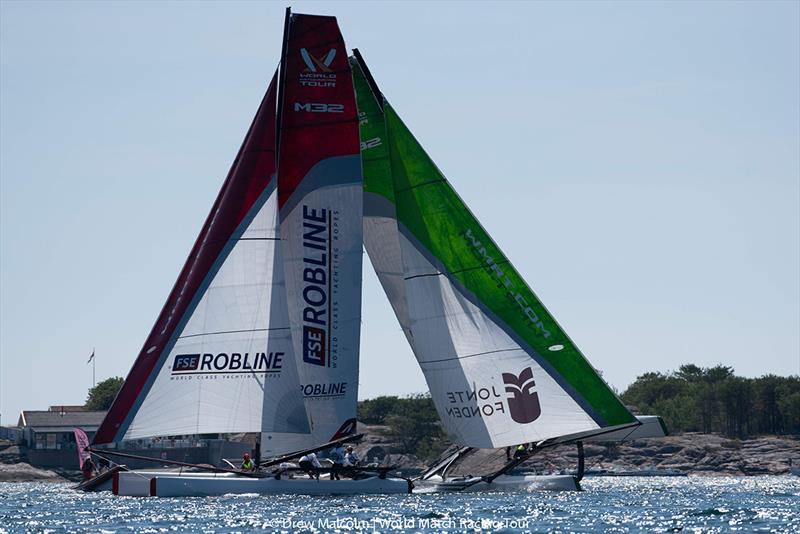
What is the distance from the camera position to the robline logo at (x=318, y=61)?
4094 centimetres

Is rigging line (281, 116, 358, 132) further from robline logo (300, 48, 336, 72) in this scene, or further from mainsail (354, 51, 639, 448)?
mainsail (354, 51, 639, 448)

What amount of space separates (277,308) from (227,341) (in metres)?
1.91

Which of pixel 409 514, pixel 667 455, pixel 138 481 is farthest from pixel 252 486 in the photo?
pixel 667 455

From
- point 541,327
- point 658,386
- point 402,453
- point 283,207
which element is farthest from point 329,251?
point 658,386

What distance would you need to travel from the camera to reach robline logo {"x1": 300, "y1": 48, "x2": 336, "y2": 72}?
134 feet

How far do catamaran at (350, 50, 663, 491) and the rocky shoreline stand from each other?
1941 inches

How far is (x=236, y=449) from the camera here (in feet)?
271

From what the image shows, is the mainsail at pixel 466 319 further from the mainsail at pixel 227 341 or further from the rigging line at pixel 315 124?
the mainsail at pixel 227 341

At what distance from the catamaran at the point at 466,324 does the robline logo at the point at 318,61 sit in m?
4.17

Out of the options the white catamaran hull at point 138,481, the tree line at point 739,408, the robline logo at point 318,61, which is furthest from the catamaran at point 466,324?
the tree line at point 739,408

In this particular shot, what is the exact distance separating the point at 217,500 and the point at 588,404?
1298 centimetres

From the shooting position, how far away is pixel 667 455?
103625 millimetres

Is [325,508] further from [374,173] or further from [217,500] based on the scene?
[374,173]

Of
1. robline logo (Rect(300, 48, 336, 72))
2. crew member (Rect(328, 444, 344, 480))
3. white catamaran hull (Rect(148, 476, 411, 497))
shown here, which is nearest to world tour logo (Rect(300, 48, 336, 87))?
robline logo (Rect(300, 48, 336, 72))
